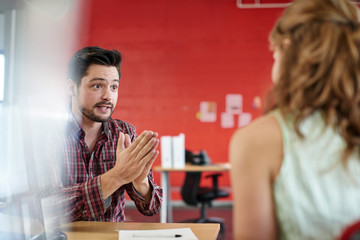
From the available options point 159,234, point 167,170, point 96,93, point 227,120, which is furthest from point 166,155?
point 159,234

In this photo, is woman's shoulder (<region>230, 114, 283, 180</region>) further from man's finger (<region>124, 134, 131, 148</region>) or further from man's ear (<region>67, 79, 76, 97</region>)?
man's ear (<region>67, 79, 76, 97</region>)

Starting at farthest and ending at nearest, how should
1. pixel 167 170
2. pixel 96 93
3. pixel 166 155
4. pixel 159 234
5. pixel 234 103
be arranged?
1. pixel 234 103
2. pixel 166 155
3. pixel 167 170
4. pixel 96 93
5. pixel 159 234

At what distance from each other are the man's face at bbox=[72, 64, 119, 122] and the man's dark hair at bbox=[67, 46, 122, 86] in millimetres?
18

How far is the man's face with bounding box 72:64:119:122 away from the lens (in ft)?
4.83

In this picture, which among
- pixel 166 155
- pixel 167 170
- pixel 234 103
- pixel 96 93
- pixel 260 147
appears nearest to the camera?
pixel 260 147

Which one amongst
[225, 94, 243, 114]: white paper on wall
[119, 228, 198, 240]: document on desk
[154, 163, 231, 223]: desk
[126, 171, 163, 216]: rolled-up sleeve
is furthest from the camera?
[225, 94, 243, 114]: white paper on wall

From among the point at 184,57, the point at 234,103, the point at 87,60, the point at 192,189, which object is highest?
the point at 184,57

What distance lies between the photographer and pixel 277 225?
817mm

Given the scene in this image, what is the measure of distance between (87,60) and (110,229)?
68cm

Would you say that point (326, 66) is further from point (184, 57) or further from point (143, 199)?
point (184, 57)

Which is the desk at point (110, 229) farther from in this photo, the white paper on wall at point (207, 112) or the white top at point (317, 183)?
the white paper on wall at point (207, 112)

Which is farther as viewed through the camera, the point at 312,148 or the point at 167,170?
the point at 167,170

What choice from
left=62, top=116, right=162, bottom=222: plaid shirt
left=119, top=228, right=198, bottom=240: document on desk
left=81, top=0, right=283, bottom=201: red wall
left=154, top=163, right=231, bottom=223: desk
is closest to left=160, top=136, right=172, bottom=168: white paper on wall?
left=154, top=163, right=231, bottom=223: desk

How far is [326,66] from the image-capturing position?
0.77 meters
